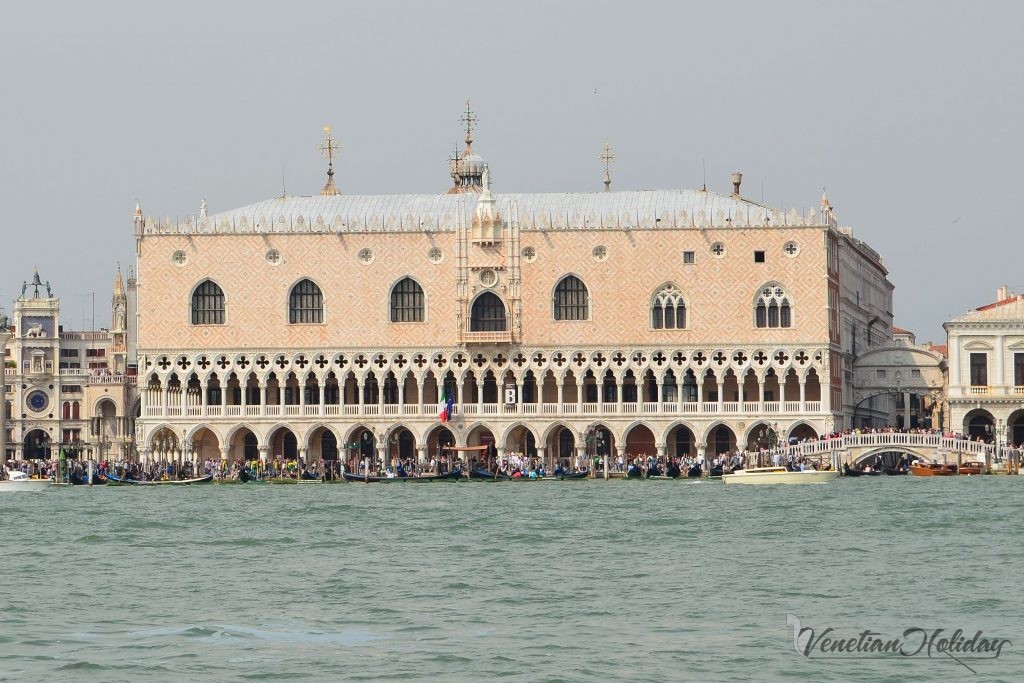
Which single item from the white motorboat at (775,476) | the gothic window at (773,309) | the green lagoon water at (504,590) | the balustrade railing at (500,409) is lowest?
the green lagoon water at (504,590)

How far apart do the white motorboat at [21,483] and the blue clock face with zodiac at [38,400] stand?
47.7m

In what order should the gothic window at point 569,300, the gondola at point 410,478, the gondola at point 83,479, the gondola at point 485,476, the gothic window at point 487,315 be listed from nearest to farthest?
the gondola at point 410,478 < the gondola at point 485,476 < the gondola at point 83,479 < the gothic window at point 569,300 < the gothic window at point 487,315

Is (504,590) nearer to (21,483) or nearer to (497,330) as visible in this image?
(21,483)

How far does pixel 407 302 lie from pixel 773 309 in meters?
13.6

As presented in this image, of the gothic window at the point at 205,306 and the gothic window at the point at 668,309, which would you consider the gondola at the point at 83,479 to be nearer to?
the gothic window at the point at 205,306

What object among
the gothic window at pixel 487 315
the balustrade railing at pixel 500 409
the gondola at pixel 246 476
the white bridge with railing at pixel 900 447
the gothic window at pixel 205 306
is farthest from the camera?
the gothic window at pixel 205 306

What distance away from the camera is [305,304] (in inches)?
3280

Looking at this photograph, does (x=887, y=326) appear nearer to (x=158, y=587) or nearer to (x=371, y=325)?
(x=371, y=325)

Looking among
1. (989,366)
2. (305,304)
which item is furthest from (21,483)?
(989,366)

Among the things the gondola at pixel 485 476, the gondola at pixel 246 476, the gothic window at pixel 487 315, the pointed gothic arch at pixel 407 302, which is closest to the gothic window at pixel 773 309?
the gothic window at pixel 487 315

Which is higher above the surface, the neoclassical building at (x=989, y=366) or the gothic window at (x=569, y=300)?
the gothic window at (x=569, y=300)


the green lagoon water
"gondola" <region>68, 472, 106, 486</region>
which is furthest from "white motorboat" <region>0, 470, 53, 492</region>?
the green lagoon water

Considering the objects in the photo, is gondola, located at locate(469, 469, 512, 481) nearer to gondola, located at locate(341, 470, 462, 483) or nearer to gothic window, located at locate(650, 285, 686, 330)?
gondola, located at locate(341, 470, 462, 483)

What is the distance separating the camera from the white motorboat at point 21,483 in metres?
72.6
